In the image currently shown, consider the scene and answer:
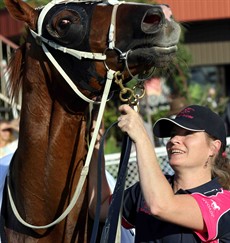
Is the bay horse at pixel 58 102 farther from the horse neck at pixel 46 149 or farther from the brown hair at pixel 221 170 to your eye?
the brown hair at pixel 221 170

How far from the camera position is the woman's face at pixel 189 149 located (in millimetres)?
3139

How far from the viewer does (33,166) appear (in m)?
3.33

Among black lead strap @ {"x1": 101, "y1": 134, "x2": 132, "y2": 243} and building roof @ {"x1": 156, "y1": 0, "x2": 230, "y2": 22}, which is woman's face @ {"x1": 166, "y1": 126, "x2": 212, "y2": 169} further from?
building roof @ {"x1": 156, "y1": 0, "x2": 230, "y2": 22}

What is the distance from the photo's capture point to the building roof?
14.3 metres

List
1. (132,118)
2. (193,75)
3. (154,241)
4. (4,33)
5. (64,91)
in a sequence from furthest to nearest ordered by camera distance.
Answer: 1. (193,75)
2. (4,33)
3. (64,91)
4. (154,241)
5. (132,118)

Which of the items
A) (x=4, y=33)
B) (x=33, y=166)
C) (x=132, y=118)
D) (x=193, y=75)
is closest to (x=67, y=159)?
(x=33, y=166)

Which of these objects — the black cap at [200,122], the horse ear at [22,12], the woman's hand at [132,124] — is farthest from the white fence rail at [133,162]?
the woman's hand at [132,124]

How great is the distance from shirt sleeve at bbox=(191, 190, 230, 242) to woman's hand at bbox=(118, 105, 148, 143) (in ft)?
1.30

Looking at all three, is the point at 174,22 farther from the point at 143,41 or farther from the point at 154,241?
the point at 154,241

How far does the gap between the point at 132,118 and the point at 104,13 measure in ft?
1.81

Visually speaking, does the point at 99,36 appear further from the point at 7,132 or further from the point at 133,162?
the point at 7,132

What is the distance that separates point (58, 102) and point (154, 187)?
0.76m

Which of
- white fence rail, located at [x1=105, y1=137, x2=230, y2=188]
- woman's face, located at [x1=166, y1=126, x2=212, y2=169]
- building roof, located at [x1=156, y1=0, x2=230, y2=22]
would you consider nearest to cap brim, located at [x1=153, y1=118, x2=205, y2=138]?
woman's face, located at [x1=166, y1=126, x2=212, y2=169]

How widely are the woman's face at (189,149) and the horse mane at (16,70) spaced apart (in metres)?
0.85
